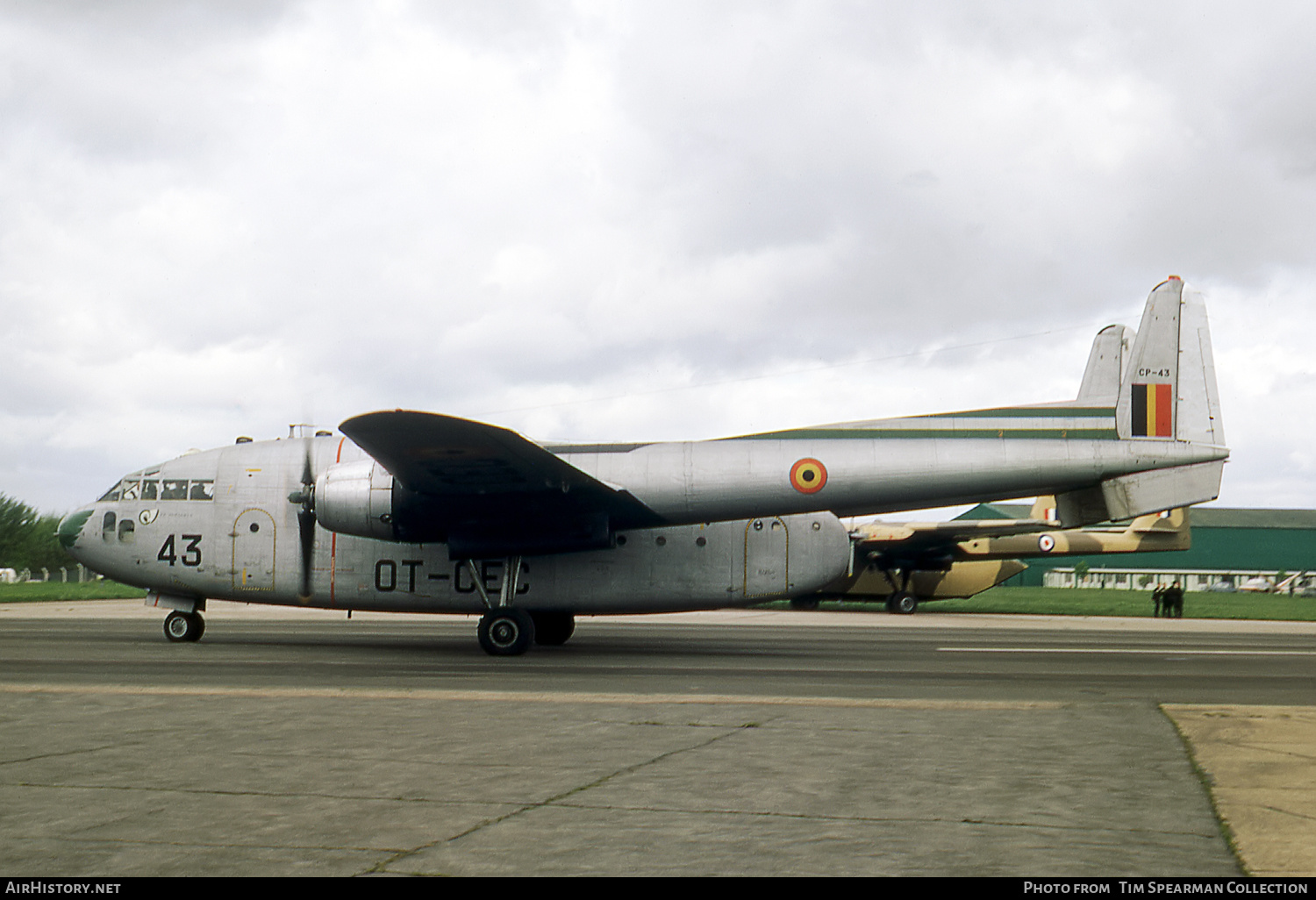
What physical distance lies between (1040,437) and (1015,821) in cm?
1340

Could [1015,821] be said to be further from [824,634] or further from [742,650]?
[824,634]

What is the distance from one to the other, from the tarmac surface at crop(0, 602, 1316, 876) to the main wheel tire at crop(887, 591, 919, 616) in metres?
25.2

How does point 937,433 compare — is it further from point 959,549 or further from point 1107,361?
point 959,549

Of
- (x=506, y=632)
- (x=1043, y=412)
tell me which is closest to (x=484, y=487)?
(x=506, y=632)

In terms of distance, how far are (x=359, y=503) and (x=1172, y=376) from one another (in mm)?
14582

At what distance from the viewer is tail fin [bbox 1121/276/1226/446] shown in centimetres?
1797

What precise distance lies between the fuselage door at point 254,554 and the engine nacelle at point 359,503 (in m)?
1.84

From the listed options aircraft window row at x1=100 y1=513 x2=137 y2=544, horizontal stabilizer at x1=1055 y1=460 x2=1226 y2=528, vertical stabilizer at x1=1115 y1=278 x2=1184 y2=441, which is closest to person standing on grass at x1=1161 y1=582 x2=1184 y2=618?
horizontal stabilizer at x1=1055 y1=460 x2=1226 y2=528

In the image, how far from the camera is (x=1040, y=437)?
58.3 feet

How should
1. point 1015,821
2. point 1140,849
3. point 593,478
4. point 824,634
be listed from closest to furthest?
point 1140,849, point 1015,821, point 593,478, point 824,634

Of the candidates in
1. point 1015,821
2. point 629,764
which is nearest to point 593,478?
point 629,764

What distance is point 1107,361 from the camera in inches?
834

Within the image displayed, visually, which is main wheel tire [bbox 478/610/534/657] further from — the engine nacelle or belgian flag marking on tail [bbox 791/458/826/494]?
belgian flag marking on tail [bbox 791/458/826/494]

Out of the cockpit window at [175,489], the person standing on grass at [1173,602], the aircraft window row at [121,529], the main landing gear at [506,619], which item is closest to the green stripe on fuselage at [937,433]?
the main landing gear at [506,619]
